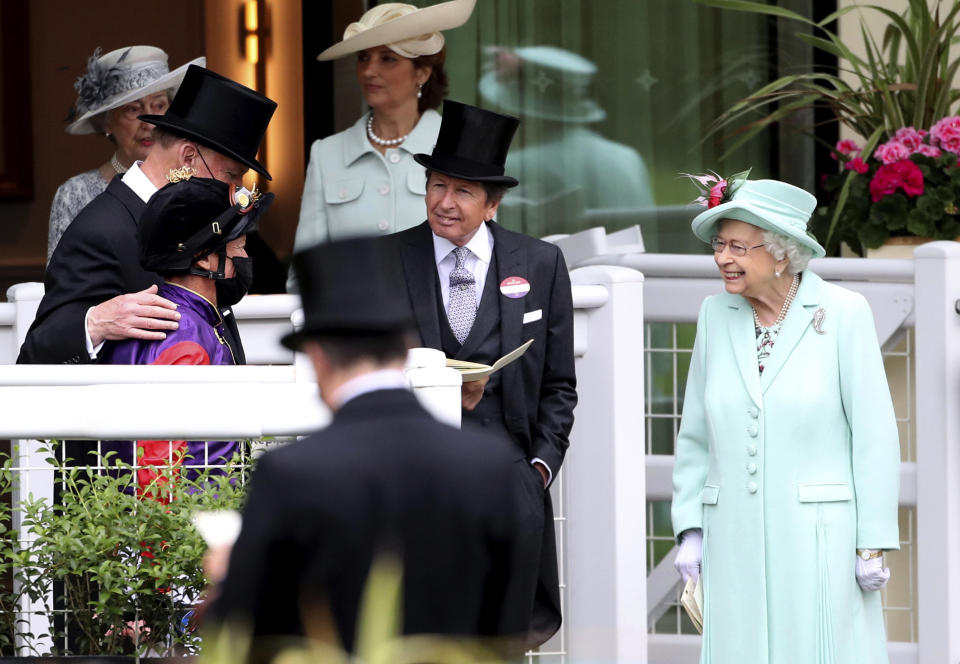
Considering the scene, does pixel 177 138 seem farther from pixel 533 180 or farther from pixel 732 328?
pixel 533 180

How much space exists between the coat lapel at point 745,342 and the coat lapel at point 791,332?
26mm

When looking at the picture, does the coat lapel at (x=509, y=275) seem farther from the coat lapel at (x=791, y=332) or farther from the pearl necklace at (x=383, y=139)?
the pearl necklace at (x=383, y=139)

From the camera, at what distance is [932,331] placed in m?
5.38

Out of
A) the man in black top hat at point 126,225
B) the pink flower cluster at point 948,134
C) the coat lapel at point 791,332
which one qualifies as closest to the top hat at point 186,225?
the man in black top hat at point 126,225

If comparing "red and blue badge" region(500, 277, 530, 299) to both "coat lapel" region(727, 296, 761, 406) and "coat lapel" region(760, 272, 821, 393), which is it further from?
"coat lapel" region(760, 272, 821, 393)

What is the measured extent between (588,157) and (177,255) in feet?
12.1

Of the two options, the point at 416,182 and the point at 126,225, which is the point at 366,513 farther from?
the point at 416,182

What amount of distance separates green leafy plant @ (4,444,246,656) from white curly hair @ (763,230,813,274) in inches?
69.1

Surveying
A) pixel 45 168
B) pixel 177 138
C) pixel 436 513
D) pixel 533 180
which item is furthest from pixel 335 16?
pixel 436 513

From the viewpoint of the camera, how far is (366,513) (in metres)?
2.05

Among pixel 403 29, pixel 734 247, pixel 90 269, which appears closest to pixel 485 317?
pixel 734 247

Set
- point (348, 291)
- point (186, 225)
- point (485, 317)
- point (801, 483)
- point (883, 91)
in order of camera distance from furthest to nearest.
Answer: point (883, 91), point (485, 317), point (801, 483), point (186, 225), point (348, 291)

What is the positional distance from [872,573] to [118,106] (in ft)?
9.19

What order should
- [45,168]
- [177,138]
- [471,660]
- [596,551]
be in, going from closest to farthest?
[471,660] → [177,138] → [596,551] → [45,168]
